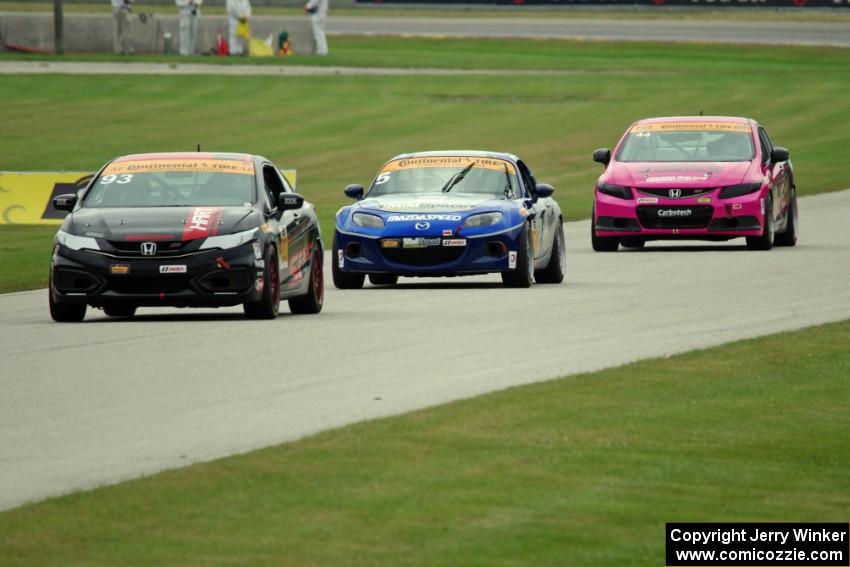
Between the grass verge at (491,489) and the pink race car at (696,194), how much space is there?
12.4m

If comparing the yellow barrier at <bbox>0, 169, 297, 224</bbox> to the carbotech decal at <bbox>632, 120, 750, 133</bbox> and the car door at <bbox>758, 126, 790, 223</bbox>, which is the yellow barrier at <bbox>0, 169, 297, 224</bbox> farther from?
the car door at <bbox>758, 126, 790, 223</bbox>

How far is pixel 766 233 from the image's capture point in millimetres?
25516

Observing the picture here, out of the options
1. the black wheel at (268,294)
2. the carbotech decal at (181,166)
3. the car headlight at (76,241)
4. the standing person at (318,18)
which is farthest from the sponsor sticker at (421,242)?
Answer: the standing person at (318,18)

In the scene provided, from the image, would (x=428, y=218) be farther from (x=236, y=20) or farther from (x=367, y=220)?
(x=236, y=20)

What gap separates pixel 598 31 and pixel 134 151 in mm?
35327

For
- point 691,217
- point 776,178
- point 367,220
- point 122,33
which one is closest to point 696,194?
point 691,217

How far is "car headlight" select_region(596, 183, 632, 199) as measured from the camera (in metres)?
25.4

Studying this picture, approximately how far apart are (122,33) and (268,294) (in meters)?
47.1

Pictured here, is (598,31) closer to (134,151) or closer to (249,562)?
(134,151)

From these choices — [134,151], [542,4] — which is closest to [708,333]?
[134,151]

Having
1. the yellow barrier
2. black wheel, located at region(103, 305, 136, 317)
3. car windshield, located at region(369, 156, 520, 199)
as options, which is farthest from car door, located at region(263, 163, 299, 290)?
the yellow barrier

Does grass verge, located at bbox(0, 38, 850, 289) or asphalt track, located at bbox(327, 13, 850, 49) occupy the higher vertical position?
grass verge, located at bbox(0, 38, 850, 289)

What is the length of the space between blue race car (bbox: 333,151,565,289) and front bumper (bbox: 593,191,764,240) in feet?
12.4

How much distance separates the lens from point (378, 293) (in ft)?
67.1
